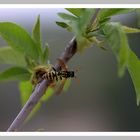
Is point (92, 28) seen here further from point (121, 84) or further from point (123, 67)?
point (121, 84)

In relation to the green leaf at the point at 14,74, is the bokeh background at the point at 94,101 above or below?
below

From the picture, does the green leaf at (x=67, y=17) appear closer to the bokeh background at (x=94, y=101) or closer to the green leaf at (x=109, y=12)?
the green leaf at (x=109, y=12)

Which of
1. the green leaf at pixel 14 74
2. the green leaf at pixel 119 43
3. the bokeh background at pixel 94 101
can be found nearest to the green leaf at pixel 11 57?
the green leaf at pixel 14 74

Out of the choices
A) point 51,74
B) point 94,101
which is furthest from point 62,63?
point 94,101

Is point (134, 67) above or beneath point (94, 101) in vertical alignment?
above

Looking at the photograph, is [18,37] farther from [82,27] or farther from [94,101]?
[94,101]

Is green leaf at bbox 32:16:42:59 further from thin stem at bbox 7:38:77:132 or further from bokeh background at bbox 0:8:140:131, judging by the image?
bokeh background at bbox 0:8:140:131

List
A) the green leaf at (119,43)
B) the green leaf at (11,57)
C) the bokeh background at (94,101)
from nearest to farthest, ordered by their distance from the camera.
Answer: the green leaf at (119,43) → the green leaf at (11,57) → the bokeh background at (94,101)
